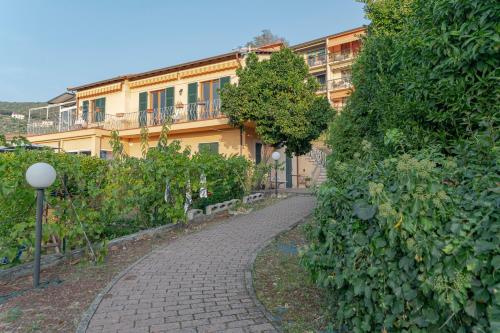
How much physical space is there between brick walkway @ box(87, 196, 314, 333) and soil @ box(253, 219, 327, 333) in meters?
0.19

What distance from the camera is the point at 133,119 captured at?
19.9m

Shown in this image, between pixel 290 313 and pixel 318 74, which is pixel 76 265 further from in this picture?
pixel 318 74

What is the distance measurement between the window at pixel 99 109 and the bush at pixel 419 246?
21.1m

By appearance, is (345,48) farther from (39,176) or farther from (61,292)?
(61,292)

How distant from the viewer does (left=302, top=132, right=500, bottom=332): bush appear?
171 cm

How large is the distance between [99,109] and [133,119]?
10.6ft

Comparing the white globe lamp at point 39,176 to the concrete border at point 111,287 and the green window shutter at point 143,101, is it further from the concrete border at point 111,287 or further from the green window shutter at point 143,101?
the green window shutter at point 143,101

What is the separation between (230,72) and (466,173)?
15970 millimetres

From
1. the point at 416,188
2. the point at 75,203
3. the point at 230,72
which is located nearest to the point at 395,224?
the point at 416,188

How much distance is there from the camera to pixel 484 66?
2875 mm

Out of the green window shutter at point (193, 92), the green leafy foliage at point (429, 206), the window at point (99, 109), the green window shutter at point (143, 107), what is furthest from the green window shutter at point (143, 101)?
the green leafy foliage at point (429, 206)

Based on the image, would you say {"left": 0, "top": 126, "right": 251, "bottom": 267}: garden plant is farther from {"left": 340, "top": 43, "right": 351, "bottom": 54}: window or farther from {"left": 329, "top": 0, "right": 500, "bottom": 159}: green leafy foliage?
{"left": 340, "top": 43, "right": 351, "bottom": 54}: window

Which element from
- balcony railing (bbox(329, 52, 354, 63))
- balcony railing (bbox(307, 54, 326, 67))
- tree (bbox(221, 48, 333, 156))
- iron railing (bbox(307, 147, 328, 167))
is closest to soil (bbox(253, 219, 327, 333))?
tree (bbox(221, 48, 333, 156))

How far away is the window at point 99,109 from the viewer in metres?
21.1
